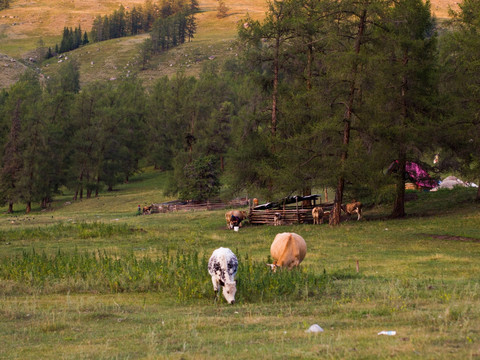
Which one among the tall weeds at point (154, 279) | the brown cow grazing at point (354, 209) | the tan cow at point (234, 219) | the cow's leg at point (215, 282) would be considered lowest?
the tan cow at point (234, 219)

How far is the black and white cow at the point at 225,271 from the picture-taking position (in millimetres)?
13895

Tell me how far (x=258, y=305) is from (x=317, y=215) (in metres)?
24.2

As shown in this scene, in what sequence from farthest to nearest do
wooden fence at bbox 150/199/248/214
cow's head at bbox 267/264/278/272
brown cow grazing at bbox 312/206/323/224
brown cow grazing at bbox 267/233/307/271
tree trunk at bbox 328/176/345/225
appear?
wooden fence at bbox 150/199/248/214, brown cow grazing at bbox 312/206/323/224, tree trunk at bbox 328/176/345/225, brown cow grazing at bbox 267/233/307/271, cow's head at bbox 267/264/278/272

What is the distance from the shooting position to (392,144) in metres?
34.3

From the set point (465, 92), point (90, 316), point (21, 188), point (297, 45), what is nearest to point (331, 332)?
point (90, 316)

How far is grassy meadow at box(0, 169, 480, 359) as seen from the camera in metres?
8.77

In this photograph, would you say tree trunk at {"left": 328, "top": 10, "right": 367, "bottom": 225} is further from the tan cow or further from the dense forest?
the tan cow

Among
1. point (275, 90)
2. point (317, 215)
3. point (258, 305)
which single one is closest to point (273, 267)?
point (258, 305)

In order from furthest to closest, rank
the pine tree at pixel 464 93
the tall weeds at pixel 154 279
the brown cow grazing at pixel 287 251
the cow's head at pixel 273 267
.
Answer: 1. the pine tree at pixel 464 93
2. the brown cow grazing at pixel 287 251
3. the cow's head at pixel 273 267
4. the tall weeds at pixel 154 279

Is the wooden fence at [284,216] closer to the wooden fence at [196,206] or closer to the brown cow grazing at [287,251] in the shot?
the wooden fence at [196,206]

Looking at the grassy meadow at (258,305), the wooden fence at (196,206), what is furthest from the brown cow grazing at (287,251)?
the wooden fence at (196,206)

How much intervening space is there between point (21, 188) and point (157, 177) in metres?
27.4

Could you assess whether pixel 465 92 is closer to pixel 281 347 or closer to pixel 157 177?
pixel 281 347

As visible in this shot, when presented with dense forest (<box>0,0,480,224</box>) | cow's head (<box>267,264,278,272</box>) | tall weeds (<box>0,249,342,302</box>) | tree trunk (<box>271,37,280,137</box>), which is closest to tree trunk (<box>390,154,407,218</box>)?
dense forest (<box>0,0,480,224</box>)
